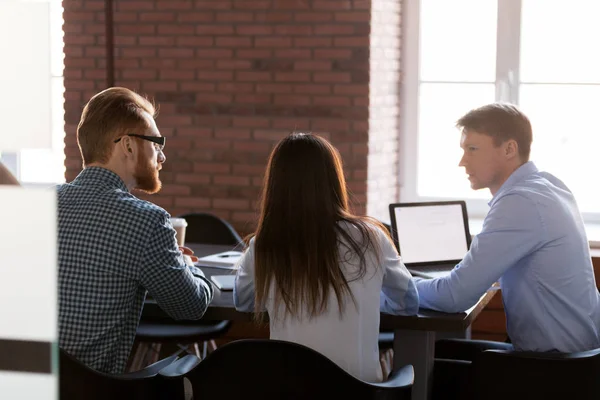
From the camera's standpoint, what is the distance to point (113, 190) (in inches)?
84.9

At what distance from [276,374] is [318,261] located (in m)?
0.34

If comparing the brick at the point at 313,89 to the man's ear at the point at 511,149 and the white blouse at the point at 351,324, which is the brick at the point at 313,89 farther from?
the white blouse at the point at 351,324

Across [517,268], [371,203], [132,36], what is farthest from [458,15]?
[517,268]

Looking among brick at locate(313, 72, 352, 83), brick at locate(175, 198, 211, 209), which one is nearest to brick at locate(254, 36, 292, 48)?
brick at locate(313, 72, 352, 83)

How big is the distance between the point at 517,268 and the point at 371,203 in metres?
2.10

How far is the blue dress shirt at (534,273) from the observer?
2332mm

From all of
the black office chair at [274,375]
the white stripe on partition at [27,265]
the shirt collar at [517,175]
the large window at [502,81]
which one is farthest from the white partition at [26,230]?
the large window at [502,81]

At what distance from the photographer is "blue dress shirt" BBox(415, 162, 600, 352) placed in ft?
7.65

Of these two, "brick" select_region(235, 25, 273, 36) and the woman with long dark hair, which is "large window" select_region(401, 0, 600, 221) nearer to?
"brick" select_region(235, 25, 273, 36)

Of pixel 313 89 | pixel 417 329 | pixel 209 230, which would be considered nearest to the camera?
pixel 417 329

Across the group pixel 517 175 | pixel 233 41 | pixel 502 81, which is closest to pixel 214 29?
pixel 233 41

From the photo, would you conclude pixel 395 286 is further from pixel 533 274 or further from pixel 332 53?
pixel 332 53

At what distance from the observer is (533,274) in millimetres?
2357

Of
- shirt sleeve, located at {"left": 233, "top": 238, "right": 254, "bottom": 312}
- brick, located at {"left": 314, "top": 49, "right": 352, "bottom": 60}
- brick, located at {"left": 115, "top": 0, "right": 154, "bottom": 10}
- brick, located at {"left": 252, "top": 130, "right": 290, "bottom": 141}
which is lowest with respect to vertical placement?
shirt sleeve, located at {"left": 233, "top": 238, "right": 254, "bottom": 312}
